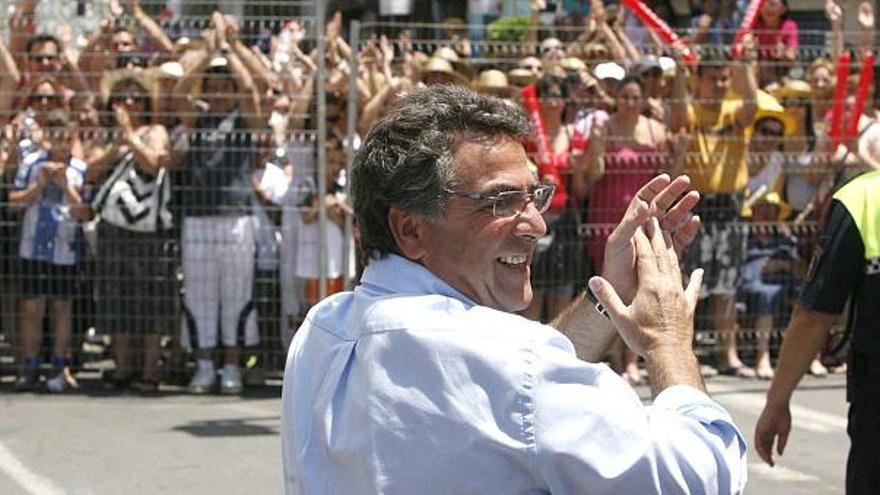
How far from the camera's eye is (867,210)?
15.5 ft

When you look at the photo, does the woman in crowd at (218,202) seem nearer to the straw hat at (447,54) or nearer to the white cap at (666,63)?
the straw hat at (447,54)

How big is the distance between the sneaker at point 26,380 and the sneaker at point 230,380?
1.24 meters

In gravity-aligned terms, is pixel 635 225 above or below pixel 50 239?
above

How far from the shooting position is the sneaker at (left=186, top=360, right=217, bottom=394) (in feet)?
35.1

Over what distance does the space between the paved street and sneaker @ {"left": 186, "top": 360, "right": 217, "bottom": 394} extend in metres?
0.13

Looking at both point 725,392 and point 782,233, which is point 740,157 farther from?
point 725,392

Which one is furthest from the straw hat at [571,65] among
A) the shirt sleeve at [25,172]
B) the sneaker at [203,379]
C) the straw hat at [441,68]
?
the shirt sleeve at [25,172]

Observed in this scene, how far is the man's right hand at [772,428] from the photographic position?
5157mm

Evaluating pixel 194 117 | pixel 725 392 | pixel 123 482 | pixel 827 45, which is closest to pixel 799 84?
pixel 827 45

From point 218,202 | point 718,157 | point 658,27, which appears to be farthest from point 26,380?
point 658,27

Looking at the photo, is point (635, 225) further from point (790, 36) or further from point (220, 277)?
point (790, 36)

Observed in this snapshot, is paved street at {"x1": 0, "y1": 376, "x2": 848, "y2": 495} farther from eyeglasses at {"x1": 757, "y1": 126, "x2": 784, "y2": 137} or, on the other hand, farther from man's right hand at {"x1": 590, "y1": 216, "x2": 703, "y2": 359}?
man's right hand at {"x1": 590, "y1": 216, "x2": 703, "y2": 359}

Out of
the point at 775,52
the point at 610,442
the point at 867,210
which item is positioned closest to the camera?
the point at 610,442

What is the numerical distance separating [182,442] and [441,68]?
3098 mm
